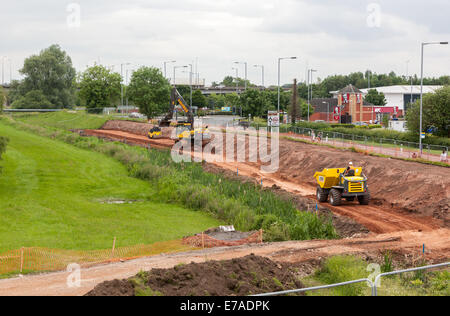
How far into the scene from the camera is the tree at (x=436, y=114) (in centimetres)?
5747

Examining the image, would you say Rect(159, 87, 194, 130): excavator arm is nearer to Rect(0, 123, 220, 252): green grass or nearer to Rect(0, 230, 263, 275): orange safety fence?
Rect(0, 123, 220, 252): green grass

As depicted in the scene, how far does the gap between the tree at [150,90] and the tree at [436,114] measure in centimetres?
4625

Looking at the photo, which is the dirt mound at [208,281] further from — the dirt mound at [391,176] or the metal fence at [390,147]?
the metal fence at [390,147]

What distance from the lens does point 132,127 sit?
8350cm

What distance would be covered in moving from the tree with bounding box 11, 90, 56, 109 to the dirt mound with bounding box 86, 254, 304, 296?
111 meters

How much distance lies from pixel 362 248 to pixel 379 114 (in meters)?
99.6

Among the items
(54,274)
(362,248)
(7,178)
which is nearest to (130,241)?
(54,274)

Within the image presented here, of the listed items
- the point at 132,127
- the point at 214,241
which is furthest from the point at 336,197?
the point at 132,127

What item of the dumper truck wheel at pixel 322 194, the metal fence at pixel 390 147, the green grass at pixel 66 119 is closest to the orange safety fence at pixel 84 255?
the dumper truck wheel at pixel 322 194

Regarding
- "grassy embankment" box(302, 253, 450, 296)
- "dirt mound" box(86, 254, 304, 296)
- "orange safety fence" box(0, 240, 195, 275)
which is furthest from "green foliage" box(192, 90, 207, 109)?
"dirt mound" box(86, 254, 304, 296)

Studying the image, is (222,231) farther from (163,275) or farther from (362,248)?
(163,275)

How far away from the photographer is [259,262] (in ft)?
49.3

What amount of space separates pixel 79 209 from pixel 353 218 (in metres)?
16.7

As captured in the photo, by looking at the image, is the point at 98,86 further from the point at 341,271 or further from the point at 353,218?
the point at 341,271
